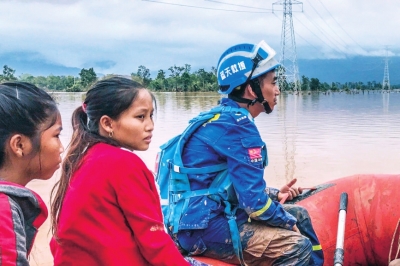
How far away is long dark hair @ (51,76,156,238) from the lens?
192 centimetres

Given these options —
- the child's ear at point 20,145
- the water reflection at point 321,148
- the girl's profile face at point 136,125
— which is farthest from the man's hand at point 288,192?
the water reflection at point 321,148

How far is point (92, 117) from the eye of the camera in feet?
6.54

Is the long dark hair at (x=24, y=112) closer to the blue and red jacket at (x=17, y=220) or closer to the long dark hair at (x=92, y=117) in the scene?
the blue and red jacket at (x=17, y=220)

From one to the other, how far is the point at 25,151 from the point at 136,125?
49 cm

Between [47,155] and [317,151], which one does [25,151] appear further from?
→ [317,151]

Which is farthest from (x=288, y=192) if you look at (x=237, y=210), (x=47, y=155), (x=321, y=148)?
(x=321, y=148)

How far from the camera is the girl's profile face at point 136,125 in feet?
6.47

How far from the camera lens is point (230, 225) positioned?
247cm

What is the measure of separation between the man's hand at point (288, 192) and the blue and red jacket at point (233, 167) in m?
0.62

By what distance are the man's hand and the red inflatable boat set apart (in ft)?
0.16

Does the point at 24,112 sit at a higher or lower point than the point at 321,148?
higher

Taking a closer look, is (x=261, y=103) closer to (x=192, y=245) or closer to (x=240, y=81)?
(x=240, y=81)

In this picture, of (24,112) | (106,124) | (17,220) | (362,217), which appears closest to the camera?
(17,220)

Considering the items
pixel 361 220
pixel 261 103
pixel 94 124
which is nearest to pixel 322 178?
pixel 361 220
